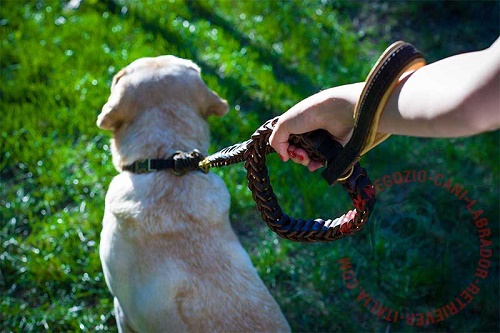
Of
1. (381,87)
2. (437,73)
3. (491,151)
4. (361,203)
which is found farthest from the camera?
(491,151)

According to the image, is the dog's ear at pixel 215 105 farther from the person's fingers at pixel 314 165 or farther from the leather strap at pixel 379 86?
the leather strap at pixel 379 86

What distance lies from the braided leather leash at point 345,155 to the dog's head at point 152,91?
888 millimetres

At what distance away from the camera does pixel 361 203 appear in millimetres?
2023

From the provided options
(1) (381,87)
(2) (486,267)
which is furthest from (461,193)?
(1) (381,87)

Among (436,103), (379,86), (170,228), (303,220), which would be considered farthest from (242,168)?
(436,103)

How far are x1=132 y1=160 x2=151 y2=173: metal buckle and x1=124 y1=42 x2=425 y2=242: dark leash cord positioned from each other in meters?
0.70

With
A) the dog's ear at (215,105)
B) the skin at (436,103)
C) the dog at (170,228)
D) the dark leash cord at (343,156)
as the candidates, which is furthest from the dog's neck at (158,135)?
the skin at (436,103)

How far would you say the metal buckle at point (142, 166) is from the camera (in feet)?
11.0

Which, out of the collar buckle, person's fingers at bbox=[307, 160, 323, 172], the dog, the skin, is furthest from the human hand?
the collar buckle

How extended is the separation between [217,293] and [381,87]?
1651 millimetres

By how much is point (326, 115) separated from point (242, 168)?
9.90 ft

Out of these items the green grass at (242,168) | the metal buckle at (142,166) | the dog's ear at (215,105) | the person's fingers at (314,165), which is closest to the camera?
the person's fingers at (314,165)

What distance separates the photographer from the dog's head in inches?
136

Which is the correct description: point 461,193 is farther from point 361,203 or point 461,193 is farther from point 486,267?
point 361,203
